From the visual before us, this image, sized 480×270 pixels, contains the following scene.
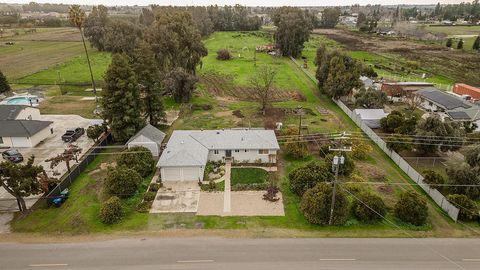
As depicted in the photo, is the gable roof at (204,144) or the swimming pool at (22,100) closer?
the gable roof at (204,144)

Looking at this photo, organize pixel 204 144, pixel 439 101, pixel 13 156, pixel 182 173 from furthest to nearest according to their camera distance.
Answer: pixel 439 101 < pixel 13 156 < pixel 204 144 < pixel 182 173

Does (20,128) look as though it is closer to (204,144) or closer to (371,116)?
(204,144)

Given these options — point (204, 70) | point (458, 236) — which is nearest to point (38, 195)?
point (458, 236)

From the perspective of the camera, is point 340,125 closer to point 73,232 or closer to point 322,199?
point 322,199

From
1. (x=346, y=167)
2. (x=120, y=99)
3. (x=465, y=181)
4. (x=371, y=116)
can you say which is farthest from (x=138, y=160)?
(x=371, y=116)

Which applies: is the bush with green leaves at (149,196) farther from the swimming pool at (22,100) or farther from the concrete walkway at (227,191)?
the swimming pool at (22,100)

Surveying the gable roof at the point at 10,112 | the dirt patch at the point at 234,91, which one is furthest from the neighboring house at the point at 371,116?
the gable roof at the point at 10,112

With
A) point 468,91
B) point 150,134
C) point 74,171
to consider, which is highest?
point 468,91
